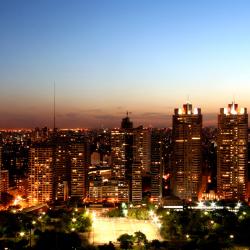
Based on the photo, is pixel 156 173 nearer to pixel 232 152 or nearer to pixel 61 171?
pixel 232 152

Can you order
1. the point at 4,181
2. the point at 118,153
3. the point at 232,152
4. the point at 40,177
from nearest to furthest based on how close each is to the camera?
the point at 40,177 → the point at 232,152 → the point at 4,181 → the point at 118,153

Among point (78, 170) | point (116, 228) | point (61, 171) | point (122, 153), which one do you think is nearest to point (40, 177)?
point (61, 171)

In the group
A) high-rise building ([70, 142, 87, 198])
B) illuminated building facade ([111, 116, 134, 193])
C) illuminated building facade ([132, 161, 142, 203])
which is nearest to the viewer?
illuminated building facade ([132, 161, 142, 203])

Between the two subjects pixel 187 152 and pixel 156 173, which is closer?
pixel 156 173

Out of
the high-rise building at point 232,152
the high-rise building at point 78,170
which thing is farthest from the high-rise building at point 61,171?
the high-rise building at point 232,152

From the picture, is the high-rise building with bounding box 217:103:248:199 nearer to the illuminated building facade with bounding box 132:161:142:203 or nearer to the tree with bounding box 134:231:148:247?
the illuminated building facade with bounding box 132:161:142:203

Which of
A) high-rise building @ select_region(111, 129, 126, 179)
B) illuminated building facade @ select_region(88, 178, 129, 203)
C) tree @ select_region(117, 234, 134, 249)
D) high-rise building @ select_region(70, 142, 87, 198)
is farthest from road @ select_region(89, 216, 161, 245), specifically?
high-rise building @ select_region(111, 129, 126, 179)
